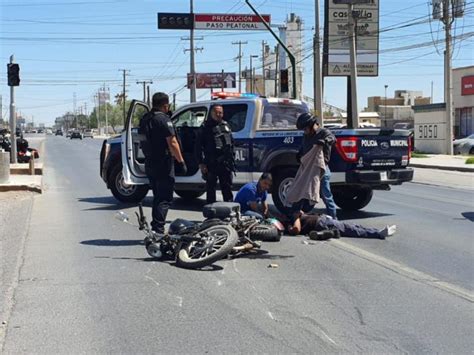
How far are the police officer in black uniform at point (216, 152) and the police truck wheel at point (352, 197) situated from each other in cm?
287

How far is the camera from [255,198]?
364 inches

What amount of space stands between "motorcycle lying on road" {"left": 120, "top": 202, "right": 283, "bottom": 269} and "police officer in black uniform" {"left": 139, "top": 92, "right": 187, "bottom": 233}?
35 centimetres

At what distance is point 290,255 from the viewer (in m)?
7.92

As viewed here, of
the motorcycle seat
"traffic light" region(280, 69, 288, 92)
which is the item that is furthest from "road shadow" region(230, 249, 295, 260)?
"traffic light" region(280, 69, 288, 92)

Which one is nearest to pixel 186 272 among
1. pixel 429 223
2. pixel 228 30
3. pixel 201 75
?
pixel 429 223

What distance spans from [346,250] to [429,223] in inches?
118

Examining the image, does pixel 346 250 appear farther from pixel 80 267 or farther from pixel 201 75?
pixel 201 75

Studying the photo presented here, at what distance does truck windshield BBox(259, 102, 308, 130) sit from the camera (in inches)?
467

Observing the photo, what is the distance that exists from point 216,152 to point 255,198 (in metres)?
1.00

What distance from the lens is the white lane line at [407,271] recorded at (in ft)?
20.9

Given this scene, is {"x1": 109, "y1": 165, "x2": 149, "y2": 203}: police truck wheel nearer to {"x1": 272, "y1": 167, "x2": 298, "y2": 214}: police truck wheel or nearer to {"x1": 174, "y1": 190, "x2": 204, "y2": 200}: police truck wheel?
{"x1": 174, "y1": 190, "x2": 204, "y2": 200}: police truck wheel

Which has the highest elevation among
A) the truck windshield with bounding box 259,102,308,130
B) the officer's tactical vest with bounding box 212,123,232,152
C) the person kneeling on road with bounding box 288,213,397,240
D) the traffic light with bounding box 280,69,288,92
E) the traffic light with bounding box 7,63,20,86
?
the traffic light with bounding box 280,69,288,92

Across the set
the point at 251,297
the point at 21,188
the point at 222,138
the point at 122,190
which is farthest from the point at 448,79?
the point at 251,297

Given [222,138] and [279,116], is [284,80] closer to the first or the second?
[279,116]
